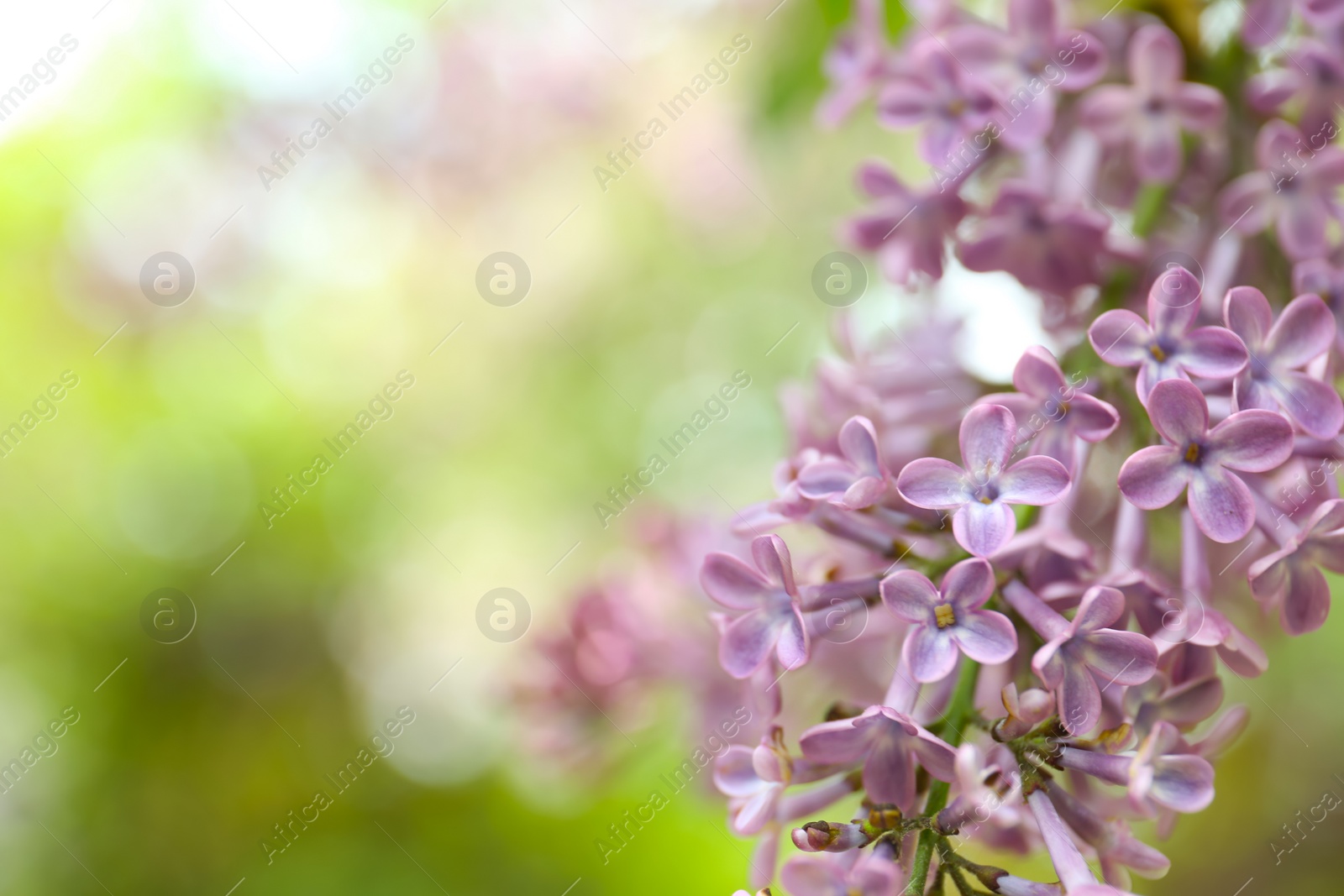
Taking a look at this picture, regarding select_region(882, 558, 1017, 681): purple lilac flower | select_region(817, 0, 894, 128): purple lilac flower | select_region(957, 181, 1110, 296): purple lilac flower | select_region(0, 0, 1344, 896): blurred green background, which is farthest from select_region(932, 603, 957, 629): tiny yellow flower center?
select_region(0, 0, 1344, 896): blurred green background

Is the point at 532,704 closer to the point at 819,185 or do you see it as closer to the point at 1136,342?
the point at 1136,342

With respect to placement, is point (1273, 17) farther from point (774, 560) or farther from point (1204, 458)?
point (774, 560)

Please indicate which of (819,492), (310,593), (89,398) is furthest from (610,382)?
(819,492)

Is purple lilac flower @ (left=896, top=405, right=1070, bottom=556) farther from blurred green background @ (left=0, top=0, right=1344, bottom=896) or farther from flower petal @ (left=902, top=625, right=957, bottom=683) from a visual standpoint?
blurred green background @ (left=0, top=0, right=1344, bottom=896)

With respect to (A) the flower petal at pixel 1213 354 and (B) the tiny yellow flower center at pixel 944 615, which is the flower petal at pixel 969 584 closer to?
(B) the tiny yellow flower center at pixel 944 615

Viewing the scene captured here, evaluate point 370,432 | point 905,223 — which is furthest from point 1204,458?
point 370,432

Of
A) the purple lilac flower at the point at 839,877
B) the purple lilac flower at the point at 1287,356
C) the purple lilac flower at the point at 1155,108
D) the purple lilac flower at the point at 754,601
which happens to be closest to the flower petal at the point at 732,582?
the purple lilac flower at the point at 754,601

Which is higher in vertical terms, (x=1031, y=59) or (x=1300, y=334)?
(x=1031, y=59)
